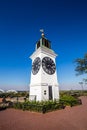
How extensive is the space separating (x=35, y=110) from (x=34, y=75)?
5.93 meters

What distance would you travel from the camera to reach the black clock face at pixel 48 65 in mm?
14941

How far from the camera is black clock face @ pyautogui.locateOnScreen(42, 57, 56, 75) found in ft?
49.0

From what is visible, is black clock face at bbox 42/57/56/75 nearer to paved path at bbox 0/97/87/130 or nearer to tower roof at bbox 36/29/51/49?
tower roof at bbox 36/29/51/49

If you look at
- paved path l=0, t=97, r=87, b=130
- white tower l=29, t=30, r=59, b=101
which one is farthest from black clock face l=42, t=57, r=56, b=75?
paved path l=0, t=97, r=87, b=130

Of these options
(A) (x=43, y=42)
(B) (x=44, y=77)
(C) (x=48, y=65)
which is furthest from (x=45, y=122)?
(A) (x=43, y=42)

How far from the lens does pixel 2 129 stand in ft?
21.4

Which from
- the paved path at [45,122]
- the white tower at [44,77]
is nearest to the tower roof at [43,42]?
the white tower at [44,77]

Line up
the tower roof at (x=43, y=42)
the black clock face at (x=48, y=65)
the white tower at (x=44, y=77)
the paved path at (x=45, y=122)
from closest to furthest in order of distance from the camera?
the paved path at (x=45, y=122), the white tower at (x=44, y=77), the black clock face at (x=48, y=65), the tower roof at (x=43, y=42)

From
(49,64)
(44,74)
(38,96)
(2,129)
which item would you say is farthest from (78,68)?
(2,129)

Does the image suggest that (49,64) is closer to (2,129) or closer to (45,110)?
(45,110)

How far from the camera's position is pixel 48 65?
15.5 metres

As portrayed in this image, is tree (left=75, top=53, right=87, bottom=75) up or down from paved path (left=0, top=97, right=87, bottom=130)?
up

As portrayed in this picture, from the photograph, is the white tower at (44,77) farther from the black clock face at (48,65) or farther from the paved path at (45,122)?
the paved path at (45,122)

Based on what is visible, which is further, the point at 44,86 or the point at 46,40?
the point at 46,40
